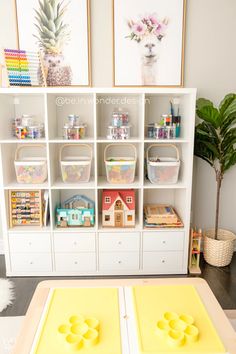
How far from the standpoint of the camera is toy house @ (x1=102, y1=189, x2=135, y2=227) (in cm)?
255

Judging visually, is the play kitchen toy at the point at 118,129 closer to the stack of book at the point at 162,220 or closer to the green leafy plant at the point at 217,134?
the green leafy plant at the point at 217,134

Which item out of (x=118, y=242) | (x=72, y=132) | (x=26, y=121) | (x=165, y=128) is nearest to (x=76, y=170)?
(x=72, y=132)

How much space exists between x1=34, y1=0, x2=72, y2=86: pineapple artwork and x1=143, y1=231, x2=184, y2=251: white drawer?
1.46 meters

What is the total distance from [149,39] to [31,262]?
2.11m

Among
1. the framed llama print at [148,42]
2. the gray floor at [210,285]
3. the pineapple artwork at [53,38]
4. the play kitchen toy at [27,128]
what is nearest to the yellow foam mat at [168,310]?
the gray floor at [210,285]

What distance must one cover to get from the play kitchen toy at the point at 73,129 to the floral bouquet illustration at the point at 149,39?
666 millimetres

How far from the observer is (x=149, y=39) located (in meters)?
2.55

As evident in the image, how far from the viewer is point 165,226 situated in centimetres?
255

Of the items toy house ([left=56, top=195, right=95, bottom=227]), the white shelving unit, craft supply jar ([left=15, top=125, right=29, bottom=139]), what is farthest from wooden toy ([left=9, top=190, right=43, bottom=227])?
craft supply jar ([left=15, top=125, right=29, bottom=139])

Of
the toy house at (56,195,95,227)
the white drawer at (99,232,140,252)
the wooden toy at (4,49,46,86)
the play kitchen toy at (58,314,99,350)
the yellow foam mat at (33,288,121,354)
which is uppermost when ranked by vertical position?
the wooden toy at (4,49,46,86)

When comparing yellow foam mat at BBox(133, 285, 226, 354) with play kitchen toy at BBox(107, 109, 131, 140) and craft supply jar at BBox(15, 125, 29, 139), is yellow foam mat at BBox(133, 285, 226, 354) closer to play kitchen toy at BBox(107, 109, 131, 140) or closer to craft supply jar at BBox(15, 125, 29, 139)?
play kitchen toy at BBox(107, 109, 131, 140)

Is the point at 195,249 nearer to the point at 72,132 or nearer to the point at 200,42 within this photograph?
the point at 72,132

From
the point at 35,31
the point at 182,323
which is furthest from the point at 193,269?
the point at 35,31

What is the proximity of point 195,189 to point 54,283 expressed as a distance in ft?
5.47
